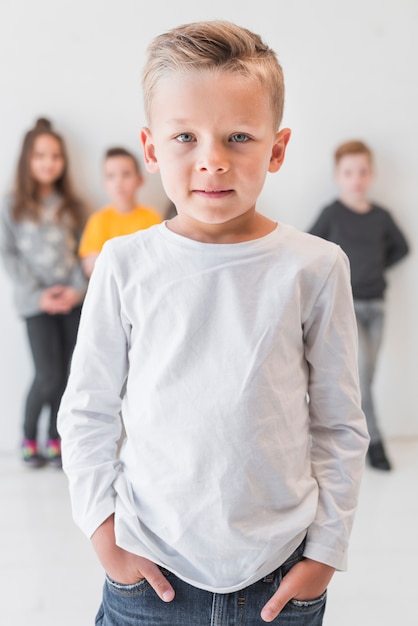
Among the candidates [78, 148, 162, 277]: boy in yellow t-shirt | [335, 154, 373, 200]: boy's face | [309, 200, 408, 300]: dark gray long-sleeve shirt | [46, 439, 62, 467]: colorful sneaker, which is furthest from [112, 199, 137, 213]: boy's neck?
[46, 439, 62, 467]: colorful sneaker

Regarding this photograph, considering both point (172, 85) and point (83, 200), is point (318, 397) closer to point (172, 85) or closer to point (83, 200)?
point (172, 85)

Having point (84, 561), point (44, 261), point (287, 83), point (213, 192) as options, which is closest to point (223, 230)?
point (213, 192)

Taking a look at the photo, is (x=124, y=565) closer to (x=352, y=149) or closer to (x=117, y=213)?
(x=117, y=213)

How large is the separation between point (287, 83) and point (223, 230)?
2156mm

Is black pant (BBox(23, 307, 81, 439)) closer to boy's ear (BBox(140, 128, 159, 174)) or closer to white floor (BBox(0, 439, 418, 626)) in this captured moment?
white floor (BBox(0, 439, 418, 626))

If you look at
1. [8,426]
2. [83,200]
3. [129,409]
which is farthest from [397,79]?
[129,409]

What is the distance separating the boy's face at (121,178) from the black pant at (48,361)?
0.51m

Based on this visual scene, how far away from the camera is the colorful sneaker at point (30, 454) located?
285cm

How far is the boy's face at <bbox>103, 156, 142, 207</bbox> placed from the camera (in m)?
2.76

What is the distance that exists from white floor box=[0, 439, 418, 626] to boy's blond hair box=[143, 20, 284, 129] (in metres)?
1.53

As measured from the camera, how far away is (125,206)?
2803mm

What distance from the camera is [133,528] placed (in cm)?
90

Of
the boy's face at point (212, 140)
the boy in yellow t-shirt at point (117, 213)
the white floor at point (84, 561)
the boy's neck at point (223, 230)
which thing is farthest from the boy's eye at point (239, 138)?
the boy in yellow t-shirt at point (117, 213)

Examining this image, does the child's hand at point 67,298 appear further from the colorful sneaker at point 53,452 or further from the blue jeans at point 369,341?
the blue jeans at point 369,341
